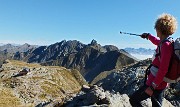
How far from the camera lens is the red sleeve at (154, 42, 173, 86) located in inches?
379

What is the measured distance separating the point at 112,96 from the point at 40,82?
72520 mm

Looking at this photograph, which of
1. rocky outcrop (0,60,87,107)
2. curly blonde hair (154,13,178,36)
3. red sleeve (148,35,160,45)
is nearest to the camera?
curly blonde hair (154,13,178,36)

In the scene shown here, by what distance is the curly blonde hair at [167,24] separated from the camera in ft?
33.5

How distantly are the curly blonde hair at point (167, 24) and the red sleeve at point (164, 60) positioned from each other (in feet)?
2.14

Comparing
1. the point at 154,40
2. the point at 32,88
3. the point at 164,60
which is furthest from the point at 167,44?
the point at 32,88

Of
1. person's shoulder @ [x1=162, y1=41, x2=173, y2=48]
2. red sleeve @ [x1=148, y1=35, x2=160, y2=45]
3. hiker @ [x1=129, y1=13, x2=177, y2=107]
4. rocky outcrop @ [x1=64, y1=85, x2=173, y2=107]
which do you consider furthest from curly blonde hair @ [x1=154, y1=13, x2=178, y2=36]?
rocky outcrop @ [x1=64, y1=85, x2=173, y2=107]

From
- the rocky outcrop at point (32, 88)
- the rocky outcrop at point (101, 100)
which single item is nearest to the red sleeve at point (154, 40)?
the rocky outcrop at point (101, 100)

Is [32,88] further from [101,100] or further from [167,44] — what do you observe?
[167,44]

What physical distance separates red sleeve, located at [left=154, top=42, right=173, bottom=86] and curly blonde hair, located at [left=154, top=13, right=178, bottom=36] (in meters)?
0.65

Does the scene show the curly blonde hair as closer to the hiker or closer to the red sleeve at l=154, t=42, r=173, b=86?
the hiker

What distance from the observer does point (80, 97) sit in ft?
74.2

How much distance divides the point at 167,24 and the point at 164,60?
137 cm

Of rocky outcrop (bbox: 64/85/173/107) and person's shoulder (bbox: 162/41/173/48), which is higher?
person's shoulder (bbox: 162/41/173/48)

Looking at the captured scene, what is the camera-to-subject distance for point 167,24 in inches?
401
